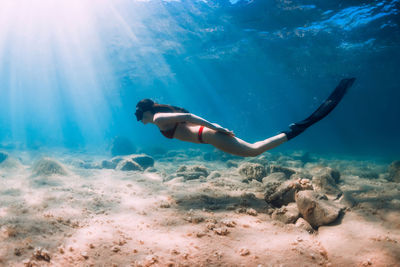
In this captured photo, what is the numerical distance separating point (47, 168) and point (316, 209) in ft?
27.8

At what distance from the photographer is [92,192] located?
4.93m

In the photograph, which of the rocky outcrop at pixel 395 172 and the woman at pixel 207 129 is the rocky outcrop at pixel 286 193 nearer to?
the woman at pixel 207 129

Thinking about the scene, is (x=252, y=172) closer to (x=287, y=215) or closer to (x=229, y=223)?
(x=287, y=215)

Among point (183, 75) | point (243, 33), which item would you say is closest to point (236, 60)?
point (243, 33)

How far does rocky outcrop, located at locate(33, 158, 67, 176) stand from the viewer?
23.2 feet

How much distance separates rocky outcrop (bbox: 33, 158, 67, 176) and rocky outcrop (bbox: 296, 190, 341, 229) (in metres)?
7.85

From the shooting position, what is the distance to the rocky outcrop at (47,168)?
706 cm

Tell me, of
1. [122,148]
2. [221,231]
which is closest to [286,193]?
[221,231]

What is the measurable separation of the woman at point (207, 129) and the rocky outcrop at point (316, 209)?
1.10 m

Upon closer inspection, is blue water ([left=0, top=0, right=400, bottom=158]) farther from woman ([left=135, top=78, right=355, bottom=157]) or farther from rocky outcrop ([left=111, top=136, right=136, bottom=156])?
woman ([left=135, top=78, right=355, bottom=157])

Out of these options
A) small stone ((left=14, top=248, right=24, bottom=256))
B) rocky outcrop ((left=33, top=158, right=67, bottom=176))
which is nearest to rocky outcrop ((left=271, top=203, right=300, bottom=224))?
small stone ((left=14, top=248, right=24, bottom=256))

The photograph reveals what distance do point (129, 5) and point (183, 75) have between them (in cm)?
1984

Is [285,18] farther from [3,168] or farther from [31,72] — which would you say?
[31,72]

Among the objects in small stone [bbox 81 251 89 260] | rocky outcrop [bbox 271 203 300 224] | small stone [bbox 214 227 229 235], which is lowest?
rocky outcrop [bbox 271 203 300 224]
